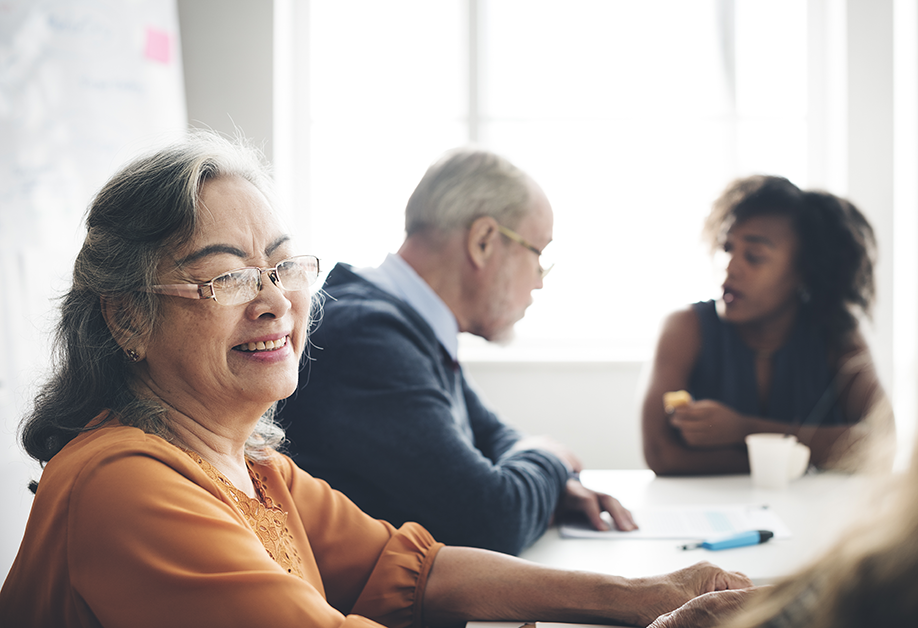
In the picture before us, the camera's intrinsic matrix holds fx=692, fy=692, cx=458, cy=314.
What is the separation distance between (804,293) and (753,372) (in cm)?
32

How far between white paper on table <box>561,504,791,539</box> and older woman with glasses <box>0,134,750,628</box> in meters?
0.34

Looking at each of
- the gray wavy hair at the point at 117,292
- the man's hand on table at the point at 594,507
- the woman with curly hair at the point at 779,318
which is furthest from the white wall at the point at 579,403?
the gray wavy hair at the point at 117,292

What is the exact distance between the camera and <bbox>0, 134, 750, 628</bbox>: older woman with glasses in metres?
0.69

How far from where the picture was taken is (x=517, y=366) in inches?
133

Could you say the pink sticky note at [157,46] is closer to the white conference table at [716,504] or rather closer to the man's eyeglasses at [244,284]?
the man's eyeglasses at [244,284]

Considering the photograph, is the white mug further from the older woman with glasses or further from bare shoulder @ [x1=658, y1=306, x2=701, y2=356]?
the older woman with glasses

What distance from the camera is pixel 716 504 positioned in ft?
5.07

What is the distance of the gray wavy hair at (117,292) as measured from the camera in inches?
34.0

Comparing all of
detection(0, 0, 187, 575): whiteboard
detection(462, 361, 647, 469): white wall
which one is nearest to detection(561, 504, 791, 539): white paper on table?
detection(0, 0, 187, 575): whiteboard

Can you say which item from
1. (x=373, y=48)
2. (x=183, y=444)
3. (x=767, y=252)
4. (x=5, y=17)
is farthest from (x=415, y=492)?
(x=373, y=48)

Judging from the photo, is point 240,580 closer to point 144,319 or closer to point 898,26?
point 144,319

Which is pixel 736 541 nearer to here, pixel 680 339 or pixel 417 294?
pixel 417 294

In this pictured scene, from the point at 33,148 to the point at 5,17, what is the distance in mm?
373

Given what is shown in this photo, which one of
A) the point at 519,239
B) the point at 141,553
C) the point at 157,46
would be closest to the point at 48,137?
the point at 157,46
